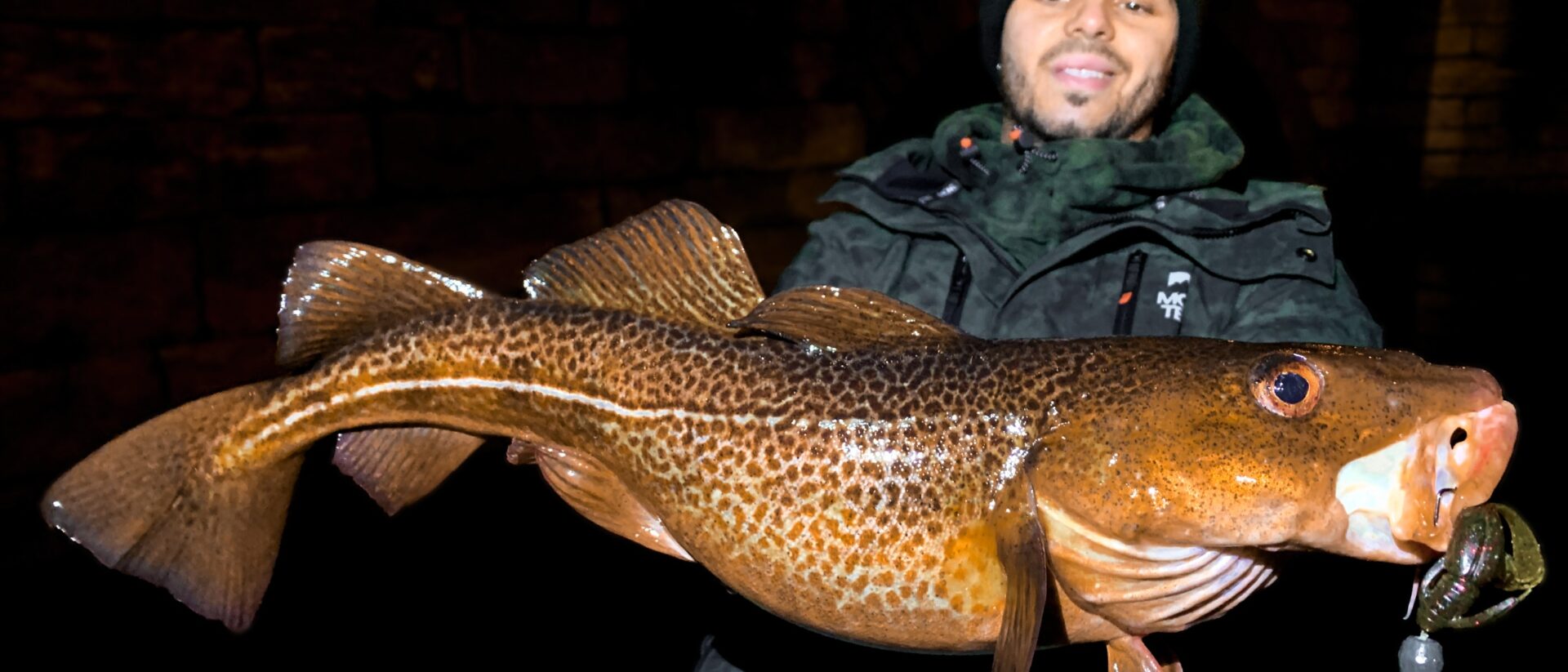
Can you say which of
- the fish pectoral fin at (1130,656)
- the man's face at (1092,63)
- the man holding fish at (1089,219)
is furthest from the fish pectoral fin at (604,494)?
the man's face at (1092,63)

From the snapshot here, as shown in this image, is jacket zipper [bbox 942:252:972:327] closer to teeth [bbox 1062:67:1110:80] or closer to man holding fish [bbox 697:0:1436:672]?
man holding fish [bbox 697:0:1436:672]

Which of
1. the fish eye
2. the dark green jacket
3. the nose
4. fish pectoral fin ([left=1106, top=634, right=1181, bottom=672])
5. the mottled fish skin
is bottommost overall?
fish pectoral fin ([left=1106, top=634, right=1181, bottom=672])

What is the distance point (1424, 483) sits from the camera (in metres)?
1.51

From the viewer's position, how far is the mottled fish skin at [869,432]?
161cm

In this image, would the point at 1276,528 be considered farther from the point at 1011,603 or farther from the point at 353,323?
the point at 353,323

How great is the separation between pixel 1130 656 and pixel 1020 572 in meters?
0.35

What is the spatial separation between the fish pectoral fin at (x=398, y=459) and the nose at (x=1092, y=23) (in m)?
1.61

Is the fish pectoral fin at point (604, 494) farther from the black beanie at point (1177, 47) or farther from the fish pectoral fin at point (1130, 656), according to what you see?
the black beanie at point (1177, 47)

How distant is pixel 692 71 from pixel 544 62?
35.0 inches

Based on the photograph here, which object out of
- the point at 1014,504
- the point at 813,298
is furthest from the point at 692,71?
the point at 1014,504

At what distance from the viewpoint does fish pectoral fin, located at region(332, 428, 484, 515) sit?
2047 millimetres

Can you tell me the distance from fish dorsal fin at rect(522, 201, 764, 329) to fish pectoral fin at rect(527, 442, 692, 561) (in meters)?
0.29

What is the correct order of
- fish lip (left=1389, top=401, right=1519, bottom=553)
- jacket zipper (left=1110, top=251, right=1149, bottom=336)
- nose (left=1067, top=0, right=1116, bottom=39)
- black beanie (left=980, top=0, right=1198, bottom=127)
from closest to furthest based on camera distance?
1. fish lip (left=1389, top=401, right=1519, bottom=553)
2. jacket zipper (left=1110, top=251, right=1149, bottom=336)
3. nose (left=1067, top=0, right=1116, bottom=39)
4. black beanie (left=980, top=0, right=1198, bottom=127)

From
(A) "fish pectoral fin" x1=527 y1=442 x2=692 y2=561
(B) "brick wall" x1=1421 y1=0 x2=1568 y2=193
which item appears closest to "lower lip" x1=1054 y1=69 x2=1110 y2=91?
(A) "fish pectoral fin" x1=527 y1=442 x2=692 y2=561
